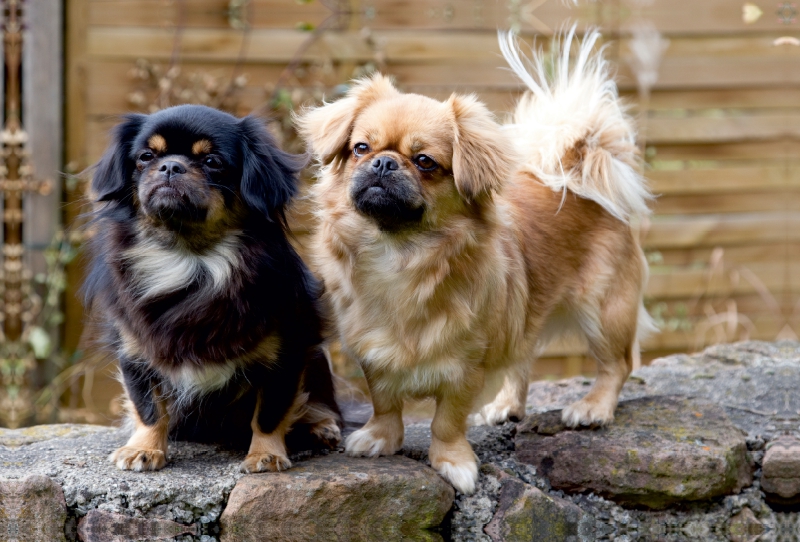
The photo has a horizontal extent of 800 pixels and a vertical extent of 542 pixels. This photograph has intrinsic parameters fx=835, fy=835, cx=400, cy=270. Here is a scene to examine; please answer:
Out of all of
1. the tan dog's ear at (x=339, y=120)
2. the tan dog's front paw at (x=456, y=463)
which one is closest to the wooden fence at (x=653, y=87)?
the tan dog's ear at (x=339, y=120)

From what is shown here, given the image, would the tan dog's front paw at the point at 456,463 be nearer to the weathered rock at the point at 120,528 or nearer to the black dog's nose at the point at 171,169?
the weathered rock at the point at 120,528

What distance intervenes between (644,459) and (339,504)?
3.70 ft

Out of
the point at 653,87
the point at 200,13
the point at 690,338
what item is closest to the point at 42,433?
the point at 200,13

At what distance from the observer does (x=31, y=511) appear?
258 cm

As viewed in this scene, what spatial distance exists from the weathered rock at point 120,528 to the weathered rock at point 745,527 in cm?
198

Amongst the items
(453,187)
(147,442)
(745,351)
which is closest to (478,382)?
(453,187)

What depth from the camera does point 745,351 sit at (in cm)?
427

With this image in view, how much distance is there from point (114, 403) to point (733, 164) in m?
4.13

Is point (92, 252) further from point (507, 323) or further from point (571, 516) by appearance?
point (571, 516)

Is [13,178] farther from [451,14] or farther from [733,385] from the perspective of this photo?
[733,385]

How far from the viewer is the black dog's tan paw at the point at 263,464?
8.87 ft

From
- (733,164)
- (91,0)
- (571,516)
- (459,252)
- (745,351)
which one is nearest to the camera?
(459,252)

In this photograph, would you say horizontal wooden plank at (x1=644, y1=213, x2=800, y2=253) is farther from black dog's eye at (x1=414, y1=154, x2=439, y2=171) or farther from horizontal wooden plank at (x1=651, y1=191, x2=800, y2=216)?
black dog's eye at (x1=414, y1=154, x2=439, y2=171)

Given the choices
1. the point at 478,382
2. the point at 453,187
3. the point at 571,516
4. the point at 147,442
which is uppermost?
the point at 453,187
